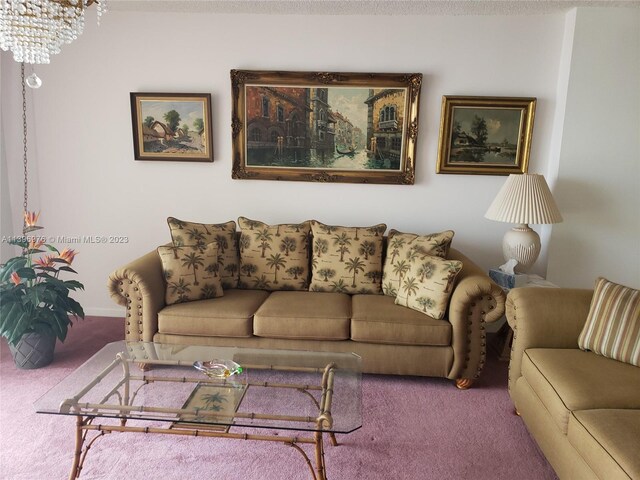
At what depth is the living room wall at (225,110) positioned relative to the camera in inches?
135

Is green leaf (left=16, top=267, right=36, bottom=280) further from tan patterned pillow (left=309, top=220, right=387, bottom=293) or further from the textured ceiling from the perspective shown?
the textured ceiling

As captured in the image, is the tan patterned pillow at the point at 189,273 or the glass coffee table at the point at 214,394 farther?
the tan patterned pillow at the point at 189,273

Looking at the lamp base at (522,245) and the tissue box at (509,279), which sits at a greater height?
the lamp base at (522,245)

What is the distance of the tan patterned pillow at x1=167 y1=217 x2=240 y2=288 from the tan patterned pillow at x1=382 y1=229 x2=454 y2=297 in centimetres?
108

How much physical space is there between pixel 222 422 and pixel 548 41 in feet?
10.9

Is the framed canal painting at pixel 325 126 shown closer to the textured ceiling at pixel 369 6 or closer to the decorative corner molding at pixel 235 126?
the decorative corner molding at pixel 235 126

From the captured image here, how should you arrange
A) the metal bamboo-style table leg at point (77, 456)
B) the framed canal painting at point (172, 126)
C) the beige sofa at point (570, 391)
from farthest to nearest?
the framed canal painting at point (172, 126) → the metal bamboo-style table leg at point (77, 456) → the beige sofa at point (570, 391)

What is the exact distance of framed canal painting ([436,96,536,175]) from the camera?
3451mm

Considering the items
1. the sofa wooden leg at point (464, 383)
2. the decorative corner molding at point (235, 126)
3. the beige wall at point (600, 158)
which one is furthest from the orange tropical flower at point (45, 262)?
the beige wall at point (600, 158)

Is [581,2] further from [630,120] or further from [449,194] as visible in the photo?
[449,194]

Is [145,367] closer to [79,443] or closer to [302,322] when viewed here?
[79,443]

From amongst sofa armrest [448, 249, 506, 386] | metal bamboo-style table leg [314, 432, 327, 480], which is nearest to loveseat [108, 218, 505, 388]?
sofa armrest [448, 249, 506, 386]

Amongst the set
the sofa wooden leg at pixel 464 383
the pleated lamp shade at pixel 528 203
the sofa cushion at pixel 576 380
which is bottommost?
the sofa wooden leg at pixel 464 383

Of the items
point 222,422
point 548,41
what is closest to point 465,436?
point 222,422
